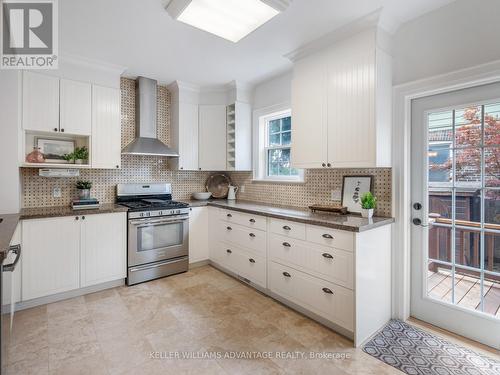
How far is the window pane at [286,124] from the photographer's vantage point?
11.7 feet

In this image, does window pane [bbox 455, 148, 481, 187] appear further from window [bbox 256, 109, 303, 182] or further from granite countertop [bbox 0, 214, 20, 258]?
granite countertop [bbox 0, 214, 20, 258]

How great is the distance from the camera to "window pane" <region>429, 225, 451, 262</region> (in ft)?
7.32

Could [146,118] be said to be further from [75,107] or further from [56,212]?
[56,212]

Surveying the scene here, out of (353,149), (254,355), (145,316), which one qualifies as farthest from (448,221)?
(145,316)

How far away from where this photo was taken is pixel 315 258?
232 cm

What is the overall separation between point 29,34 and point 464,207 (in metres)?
3.95

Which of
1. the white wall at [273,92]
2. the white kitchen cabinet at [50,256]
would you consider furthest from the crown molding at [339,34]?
the white kitchen cabinet at [50,256]

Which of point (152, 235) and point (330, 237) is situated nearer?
point (330, 237)

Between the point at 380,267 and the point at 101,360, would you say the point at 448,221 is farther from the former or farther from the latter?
the point at 101,360

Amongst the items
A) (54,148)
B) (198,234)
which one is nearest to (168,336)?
(198,234)

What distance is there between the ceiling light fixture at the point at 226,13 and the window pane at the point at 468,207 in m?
2.01

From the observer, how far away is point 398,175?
2.34 meters

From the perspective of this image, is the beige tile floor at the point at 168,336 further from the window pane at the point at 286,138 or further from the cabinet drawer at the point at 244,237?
the window pane at the point at 286,138

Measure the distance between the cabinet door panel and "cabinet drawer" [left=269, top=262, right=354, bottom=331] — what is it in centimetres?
107
